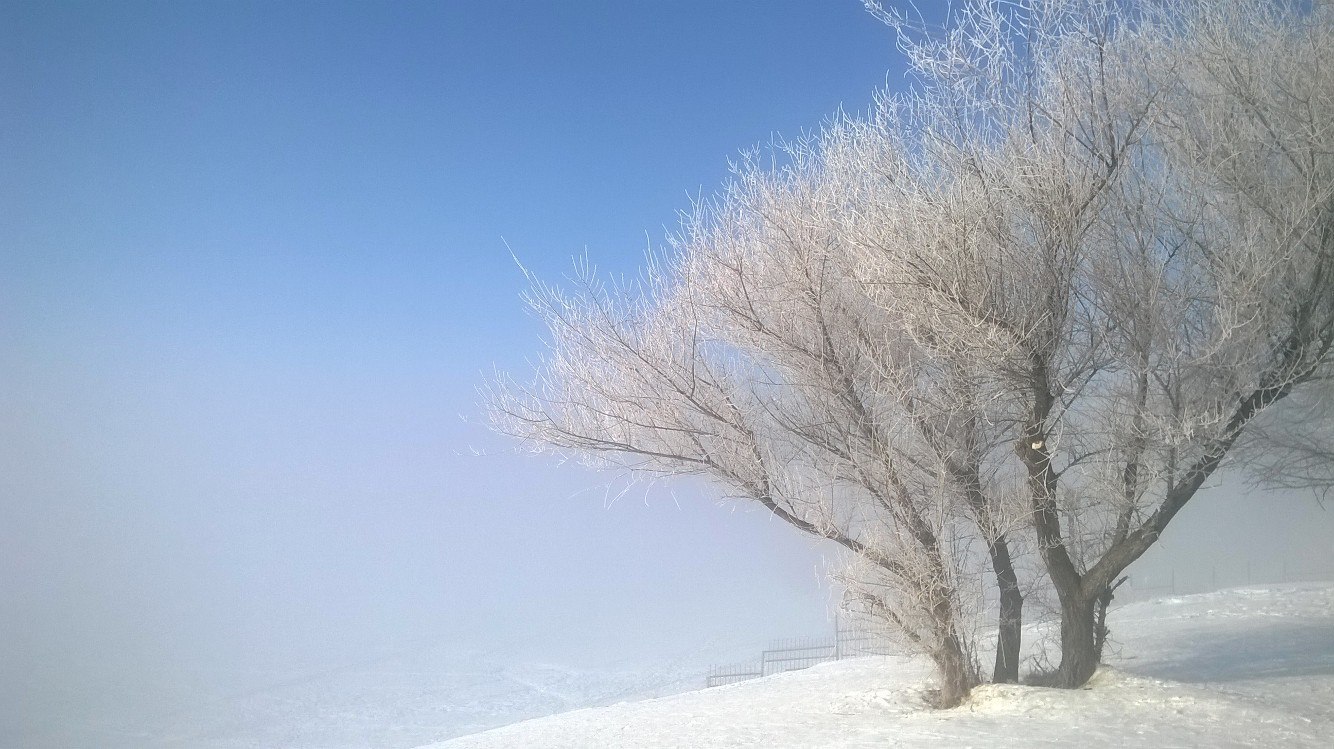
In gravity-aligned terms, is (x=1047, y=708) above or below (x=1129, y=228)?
below

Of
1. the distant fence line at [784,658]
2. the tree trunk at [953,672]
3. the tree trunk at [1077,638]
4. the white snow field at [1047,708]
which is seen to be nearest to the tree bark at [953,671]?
the tree trunk at [953,672]

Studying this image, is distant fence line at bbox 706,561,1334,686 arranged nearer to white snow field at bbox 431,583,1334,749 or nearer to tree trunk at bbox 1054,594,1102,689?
white snow field at bbox 431,583,1334,749

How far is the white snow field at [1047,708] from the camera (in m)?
6.04

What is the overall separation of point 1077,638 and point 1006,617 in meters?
0.73

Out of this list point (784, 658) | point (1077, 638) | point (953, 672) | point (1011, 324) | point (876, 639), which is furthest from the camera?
point (784, 658)

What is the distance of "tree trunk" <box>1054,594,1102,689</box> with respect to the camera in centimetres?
774

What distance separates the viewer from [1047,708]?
688cm

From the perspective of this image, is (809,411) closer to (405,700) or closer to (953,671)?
(953,671)

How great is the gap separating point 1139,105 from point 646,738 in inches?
260

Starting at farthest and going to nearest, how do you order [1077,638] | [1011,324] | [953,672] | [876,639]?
[876,639] < [953,672] < [1077,638] < [1011,324]

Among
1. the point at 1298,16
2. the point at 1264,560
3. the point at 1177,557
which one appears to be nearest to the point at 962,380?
the point at 1298,16

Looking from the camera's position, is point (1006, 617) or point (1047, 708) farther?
point (1006, 617)

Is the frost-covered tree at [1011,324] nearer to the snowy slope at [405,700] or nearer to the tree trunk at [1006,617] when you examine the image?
the tree trunk at [1006,617]

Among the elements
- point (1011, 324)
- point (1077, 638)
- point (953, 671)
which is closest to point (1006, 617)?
point (1077, 638)
